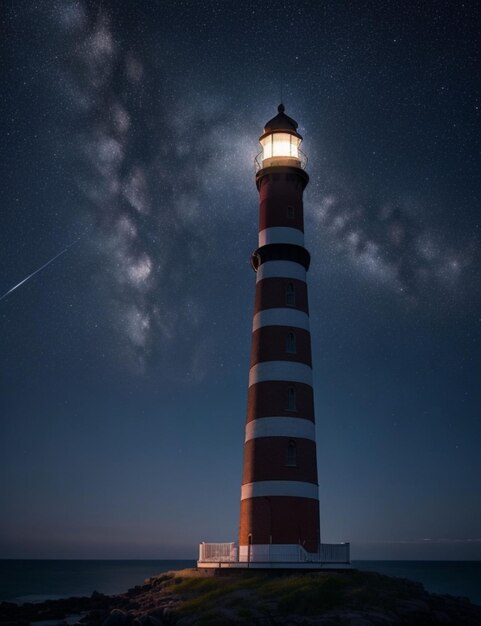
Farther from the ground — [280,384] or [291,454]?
[280,384]

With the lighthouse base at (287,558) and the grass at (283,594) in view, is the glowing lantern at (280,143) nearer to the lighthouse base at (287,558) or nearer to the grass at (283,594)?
the lighthouse base at (287,558)

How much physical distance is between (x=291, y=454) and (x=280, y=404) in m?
2.12

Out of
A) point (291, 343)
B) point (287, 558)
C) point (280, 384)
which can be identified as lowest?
point (287, 558)

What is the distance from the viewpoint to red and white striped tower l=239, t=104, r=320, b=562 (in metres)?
27.2

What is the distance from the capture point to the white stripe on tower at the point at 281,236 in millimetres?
31062

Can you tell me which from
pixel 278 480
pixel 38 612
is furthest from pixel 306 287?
pixel 38 612

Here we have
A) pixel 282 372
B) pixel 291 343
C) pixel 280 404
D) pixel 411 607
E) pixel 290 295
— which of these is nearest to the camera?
pixel 411 607

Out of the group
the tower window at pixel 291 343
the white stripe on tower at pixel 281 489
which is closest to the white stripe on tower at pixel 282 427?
the white stripe on tower at pixel 281 489

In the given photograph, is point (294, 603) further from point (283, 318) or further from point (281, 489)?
point (283, 318)

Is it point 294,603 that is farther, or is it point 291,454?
point 291,454

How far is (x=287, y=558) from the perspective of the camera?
26484 mm

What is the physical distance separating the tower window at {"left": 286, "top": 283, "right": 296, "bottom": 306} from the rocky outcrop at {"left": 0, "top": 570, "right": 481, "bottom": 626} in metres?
11.5

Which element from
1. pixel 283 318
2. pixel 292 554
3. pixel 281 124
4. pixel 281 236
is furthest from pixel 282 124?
pixel 292 554

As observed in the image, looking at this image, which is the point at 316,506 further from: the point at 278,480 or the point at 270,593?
the point at 270,593
